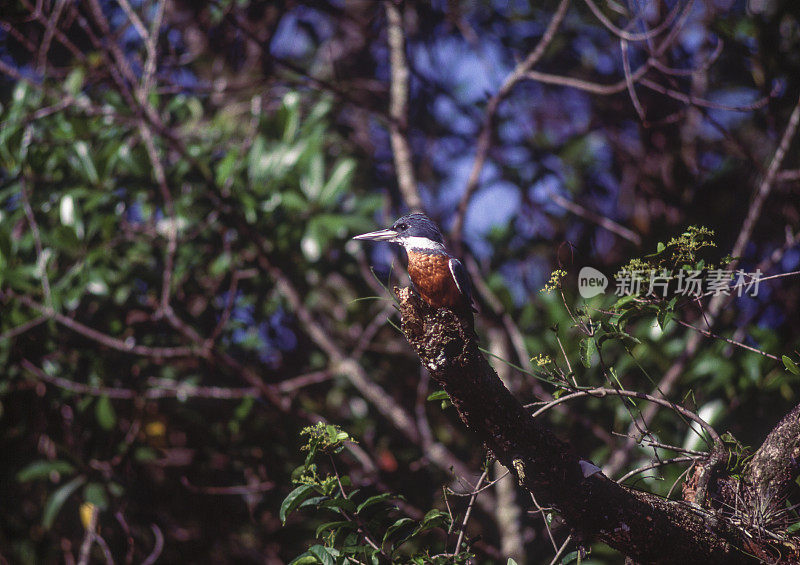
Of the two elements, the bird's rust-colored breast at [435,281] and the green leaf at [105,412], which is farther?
the green leaf at [105,412]

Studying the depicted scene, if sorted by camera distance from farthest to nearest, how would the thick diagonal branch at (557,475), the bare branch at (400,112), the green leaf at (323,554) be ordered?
the bare branch at (400,112)
the green leaf at (323,554)
the thick diagonal branch at (557,475)

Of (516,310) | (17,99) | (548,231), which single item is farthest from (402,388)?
(17,99)

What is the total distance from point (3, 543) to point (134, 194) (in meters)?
1.54

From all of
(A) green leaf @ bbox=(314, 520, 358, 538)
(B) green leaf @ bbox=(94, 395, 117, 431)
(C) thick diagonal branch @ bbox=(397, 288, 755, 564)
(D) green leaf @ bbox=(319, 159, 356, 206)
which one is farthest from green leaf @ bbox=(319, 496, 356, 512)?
(B) green leaf @ bbox=(94, 395, 117, 431)

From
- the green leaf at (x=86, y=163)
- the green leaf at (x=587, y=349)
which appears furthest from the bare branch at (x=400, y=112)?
the green leaf at (x=587, y=349)

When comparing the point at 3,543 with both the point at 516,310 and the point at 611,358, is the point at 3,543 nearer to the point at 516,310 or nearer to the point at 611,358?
the point at 516,310

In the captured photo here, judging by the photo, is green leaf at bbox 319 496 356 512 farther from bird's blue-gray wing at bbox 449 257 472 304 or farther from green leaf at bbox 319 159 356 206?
green leaf at bbox 319 159 356 206

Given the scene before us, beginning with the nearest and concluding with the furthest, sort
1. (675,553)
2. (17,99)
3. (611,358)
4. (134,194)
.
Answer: (675,553) < (611,358) < (134,194) < (17,99)

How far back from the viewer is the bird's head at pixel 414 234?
37.2 inches

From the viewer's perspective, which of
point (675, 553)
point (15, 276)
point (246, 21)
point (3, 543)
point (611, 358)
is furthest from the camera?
point (246, 21)

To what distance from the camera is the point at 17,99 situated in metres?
2.42

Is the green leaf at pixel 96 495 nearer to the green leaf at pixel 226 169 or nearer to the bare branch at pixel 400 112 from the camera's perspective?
the green leaf at pixel 226 169

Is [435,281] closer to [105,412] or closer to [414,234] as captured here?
[414,234]

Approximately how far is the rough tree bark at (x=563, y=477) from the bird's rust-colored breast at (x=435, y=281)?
23 millimetres
